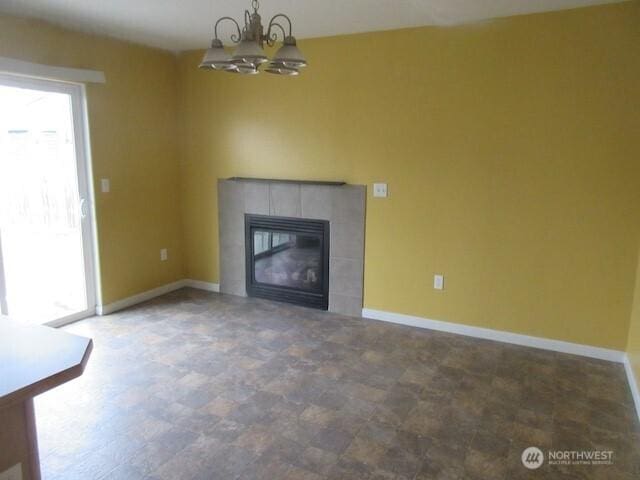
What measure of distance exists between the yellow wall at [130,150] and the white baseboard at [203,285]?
0.14 meters

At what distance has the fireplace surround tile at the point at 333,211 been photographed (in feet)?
12.9

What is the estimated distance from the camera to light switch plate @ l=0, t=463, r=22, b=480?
3.79ft

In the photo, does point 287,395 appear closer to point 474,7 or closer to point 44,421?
point 44,421

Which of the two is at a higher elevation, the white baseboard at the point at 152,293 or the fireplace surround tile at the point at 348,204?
the fireplace surround tile at the point at 348,204

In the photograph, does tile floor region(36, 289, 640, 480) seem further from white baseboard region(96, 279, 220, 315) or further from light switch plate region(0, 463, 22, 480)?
light switch plate region(0, 463, 22, 480)

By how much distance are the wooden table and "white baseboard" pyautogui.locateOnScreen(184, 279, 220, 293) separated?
Answer: 11.3 ft

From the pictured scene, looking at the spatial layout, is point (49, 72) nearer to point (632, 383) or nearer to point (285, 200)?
point (285, 200)

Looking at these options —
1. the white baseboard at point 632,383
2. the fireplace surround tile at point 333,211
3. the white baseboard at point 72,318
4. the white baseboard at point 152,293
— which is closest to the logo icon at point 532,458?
the white baseboard at point 632,383

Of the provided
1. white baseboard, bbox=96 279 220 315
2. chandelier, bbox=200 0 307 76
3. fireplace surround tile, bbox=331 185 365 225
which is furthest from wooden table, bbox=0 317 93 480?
white baseboard, bbox=96 279 220 315

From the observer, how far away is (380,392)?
2.74m

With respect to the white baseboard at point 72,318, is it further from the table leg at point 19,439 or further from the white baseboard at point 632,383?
the white baseboard at point 632,383

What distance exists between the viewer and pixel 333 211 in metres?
3.98

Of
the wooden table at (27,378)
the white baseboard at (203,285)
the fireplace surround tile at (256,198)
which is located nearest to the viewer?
the wooden table at (27,378)

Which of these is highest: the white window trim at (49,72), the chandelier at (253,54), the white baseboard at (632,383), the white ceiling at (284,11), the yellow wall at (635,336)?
the white ceiling at (284,11)
